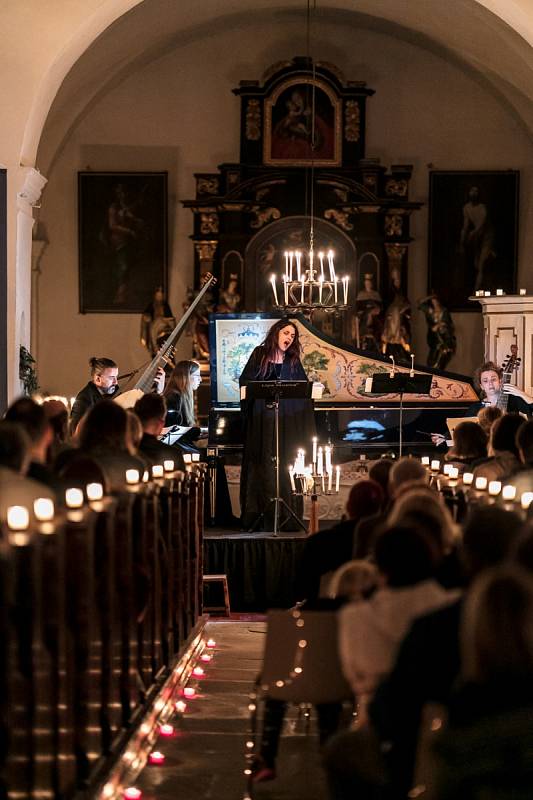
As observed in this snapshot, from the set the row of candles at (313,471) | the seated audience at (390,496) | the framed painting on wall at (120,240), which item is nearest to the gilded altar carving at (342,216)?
the framed painting on wall at (120,240)

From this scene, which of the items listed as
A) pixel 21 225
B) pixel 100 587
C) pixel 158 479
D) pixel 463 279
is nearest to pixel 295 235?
pixel 463 279

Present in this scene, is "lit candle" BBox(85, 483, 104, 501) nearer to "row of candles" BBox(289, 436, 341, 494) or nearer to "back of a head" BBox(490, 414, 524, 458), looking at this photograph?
"back of a head" BBox(490, 414, 524, 458)

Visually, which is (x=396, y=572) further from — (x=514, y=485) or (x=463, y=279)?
(x=463, y=279)

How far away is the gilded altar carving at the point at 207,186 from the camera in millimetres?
20938

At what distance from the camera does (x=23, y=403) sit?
5.70 meters

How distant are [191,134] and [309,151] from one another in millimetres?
2076

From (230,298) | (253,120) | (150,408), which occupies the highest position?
(253,120)

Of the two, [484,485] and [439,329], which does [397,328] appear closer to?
[439,329]

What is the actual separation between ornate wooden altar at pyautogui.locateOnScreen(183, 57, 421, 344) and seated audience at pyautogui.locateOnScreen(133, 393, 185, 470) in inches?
510

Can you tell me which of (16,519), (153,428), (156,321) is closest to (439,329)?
(156,321)

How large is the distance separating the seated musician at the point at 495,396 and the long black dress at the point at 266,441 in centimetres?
150

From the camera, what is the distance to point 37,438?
17.7ft

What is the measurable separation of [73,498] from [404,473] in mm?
1582

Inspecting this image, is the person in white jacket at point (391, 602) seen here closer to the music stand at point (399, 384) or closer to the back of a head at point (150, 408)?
the back of a head at point (150, 408)
